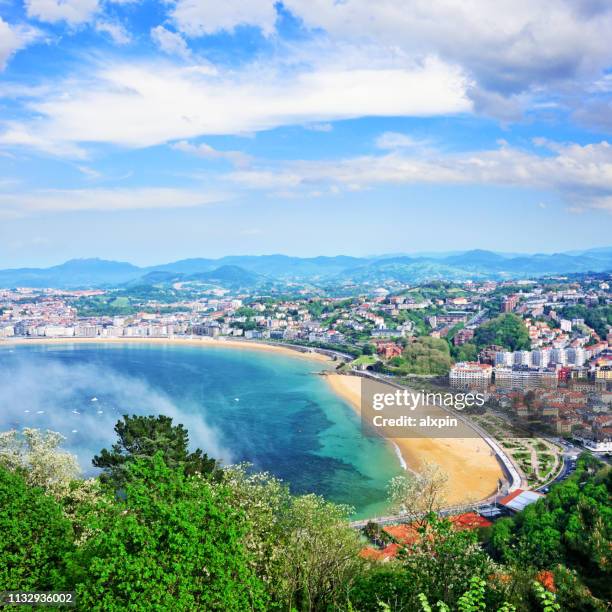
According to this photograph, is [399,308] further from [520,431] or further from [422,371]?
[520,431]

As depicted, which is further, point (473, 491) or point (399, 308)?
point (399, 308)

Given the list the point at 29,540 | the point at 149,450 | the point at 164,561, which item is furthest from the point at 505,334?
the point at 164,561

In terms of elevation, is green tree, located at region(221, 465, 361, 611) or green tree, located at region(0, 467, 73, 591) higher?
green tree, located at region(0, 467, 73, 591)

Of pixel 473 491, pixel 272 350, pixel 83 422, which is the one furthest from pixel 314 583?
pixel 272 350

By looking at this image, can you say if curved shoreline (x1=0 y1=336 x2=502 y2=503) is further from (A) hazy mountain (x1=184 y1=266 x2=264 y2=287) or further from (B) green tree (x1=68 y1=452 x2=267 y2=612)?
(A) hazy mountain (x1=184 y1=266 x2=264 y2=287)

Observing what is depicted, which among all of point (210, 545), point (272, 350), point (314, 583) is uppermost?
point (210, 545)

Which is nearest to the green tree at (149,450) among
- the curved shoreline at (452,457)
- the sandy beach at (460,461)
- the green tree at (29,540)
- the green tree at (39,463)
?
the green tree at (39,463)

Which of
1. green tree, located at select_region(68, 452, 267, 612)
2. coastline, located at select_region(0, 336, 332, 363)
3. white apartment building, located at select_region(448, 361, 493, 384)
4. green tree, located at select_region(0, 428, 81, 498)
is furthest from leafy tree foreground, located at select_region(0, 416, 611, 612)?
coastline, located at select_region(0, 336, 332, 363)
